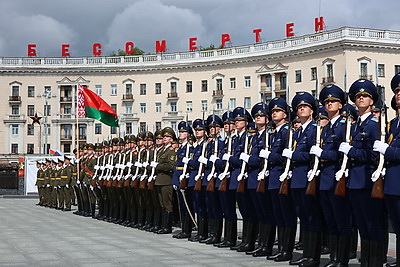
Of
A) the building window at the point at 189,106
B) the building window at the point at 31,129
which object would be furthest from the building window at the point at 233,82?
the building window at the point at 31,129

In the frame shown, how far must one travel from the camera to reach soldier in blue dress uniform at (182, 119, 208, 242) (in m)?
10.9

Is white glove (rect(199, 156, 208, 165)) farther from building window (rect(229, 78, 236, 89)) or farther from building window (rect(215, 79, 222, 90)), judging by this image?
building window (rect(215, 79, 222, 90))

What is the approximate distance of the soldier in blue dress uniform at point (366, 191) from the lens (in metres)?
6.72

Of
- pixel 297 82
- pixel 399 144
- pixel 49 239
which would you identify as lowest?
pixel 49 239

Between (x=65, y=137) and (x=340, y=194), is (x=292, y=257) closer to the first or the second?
(x=340, y=194)

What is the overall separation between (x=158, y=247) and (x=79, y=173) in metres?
9.36

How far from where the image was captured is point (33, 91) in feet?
240

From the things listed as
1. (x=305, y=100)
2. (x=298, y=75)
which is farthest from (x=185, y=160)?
(x=298, y=75)

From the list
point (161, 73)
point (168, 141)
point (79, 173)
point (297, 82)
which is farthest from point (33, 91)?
point (168, 141)

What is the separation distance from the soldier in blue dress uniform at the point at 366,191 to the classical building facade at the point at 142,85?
173ft

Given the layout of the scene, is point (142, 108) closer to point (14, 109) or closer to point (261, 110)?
point (14, 109)

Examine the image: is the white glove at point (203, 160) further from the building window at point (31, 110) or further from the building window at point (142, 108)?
the building window at point (31, 110)

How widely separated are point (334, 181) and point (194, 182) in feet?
13.4

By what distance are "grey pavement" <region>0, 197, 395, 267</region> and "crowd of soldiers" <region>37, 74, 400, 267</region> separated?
1.57ft
